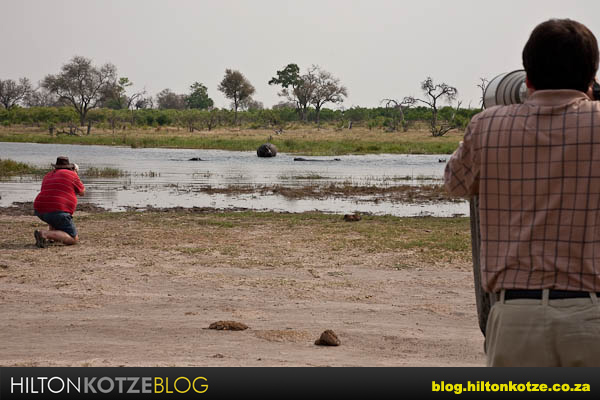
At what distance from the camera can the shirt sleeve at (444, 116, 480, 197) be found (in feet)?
8.48

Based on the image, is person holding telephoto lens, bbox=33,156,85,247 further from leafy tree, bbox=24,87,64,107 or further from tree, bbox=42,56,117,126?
leafy tree, bbox=24,87,64,107

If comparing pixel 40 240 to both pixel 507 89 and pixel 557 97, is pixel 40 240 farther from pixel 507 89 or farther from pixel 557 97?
pixel 557 97

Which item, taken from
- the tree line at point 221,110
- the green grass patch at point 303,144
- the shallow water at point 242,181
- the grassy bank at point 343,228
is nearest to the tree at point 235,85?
the tree line at point 221,110

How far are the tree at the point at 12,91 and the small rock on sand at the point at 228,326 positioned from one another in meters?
94.2

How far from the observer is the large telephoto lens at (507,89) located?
2.84 metres

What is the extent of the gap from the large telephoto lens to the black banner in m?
0.98

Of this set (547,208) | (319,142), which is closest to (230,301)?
(547,208)

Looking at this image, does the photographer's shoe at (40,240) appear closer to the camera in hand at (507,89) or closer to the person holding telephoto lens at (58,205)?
the person holding telephoto lens at (58,205)

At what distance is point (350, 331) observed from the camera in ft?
19.0

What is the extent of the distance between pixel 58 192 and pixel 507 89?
7902mm

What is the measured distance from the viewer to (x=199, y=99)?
112438 mm

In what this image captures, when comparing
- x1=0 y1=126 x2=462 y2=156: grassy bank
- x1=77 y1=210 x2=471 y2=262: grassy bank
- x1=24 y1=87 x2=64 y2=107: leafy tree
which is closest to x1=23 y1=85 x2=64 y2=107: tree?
x1=24 y1=87 x2=64 y2=107: leafy tree

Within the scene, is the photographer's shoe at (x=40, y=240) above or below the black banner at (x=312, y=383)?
below

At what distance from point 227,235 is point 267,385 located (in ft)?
29.3
